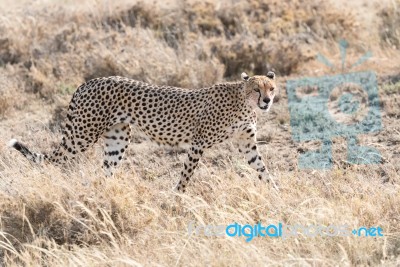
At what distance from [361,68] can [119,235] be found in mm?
5309

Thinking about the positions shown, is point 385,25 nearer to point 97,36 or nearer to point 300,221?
point 97,36

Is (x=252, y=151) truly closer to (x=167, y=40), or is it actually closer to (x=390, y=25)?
(x=167, y=40)

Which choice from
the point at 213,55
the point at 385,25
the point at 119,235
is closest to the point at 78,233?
the point at 119,235

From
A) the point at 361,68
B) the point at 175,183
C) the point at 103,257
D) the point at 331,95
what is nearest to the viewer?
the point at 103,257

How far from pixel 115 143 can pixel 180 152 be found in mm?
1055

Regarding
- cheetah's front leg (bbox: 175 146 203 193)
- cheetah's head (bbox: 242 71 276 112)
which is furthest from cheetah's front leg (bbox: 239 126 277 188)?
cheetah's front leg (bbox: 175 146 203 193)

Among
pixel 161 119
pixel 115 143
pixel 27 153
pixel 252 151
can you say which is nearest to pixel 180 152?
pixel 115 143

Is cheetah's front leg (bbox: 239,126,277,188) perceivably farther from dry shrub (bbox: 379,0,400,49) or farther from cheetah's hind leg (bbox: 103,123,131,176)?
dry shrub (bbox: 379,0,400,49)

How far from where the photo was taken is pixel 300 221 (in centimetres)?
534

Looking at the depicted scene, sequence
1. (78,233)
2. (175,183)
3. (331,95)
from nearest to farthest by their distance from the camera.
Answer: (78,233) → (175,183) → (331,95)

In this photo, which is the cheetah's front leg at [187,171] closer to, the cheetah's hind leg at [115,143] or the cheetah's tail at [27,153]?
the cheetah's hind leg at [115,143]

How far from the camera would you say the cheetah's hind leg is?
22.4 feet

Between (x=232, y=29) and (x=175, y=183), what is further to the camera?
(x=232, y=29)

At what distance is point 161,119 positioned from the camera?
662cm
